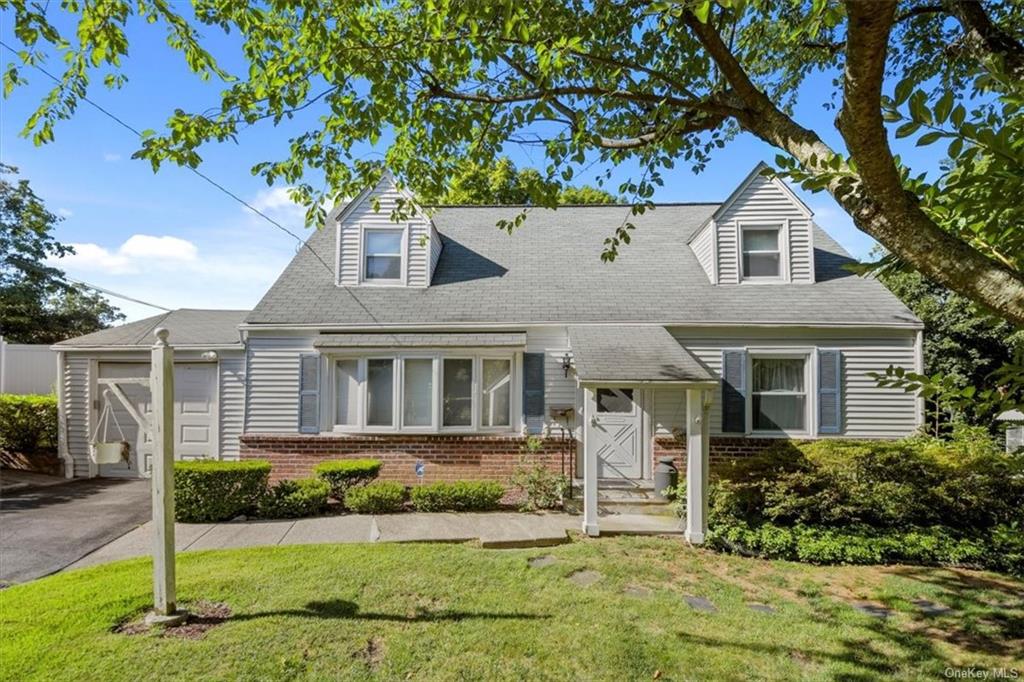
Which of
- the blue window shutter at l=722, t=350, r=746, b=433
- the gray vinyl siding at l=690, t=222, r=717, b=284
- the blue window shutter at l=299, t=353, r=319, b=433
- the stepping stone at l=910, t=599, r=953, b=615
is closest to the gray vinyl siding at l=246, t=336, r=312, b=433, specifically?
the blue window shutter at l=299, t=353, r=319, b=433

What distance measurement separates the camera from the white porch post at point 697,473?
24.0 ft

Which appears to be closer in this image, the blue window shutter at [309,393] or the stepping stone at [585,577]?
the stepping stone at [585,577]

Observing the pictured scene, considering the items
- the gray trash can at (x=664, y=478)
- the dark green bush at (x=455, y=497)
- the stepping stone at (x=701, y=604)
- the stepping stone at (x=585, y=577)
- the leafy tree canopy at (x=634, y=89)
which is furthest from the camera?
the gray trash can at (x=664, y=478)

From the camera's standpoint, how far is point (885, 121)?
2533 mm

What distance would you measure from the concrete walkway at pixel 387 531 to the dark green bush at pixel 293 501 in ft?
0.72

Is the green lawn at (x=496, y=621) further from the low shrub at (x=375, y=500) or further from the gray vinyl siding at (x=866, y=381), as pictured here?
the gray vinyl siding at (x=866, y=381)

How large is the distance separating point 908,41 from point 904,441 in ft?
21.3

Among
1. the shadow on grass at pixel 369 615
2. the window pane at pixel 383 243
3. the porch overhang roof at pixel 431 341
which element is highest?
the window pane at pixel 383 243

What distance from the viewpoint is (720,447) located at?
9992mm

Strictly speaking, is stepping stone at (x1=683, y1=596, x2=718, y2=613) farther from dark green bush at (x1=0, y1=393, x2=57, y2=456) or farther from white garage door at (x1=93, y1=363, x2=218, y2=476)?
dark green bush at (x1=0, y1=393, x2=57, y2=456)

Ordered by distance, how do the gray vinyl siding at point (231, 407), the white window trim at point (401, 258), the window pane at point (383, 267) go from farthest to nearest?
the window pane at point (383, 267) → the white window trim at point (401, 258) → the gray vinyl siding at point (231, 407)

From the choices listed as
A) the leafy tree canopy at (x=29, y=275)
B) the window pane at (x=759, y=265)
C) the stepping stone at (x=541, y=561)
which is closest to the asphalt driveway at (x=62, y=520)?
the stepping stone at (x=541, y=561)

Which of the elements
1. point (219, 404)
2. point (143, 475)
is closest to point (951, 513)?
point (219, 404)

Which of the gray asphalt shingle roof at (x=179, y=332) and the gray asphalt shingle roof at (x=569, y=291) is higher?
the gray asphalt shingle roof at (x=569, y=291)
